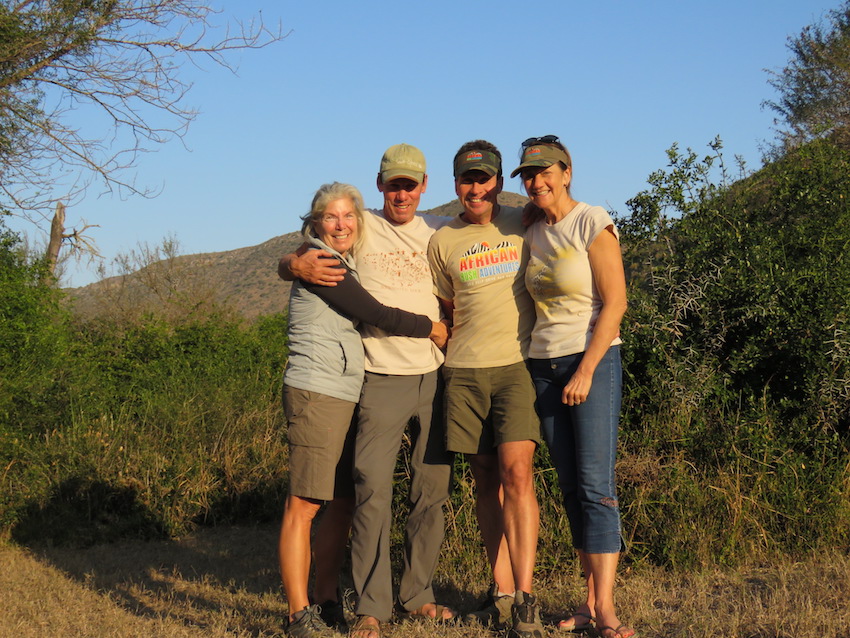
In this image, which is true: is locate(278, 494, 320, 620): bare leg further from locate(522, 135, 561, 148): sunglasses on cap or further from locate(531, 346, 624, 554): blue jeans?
locate(522, 135, 561, 148): sunglasses on cap

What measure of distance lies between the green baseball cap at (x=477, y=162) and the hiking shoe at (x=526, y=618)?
2.06m

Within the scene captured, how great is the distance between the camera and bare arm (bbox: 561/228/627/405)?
3967 millimetres

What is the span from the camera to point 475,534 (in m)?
5.54

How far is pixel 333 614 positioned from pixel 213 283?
26961mm

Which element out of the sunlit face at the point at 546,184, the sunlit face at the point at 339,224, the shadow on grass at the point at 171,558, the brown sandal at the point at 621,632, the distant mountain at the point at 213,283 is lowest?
the shadow on grass at the point at 171,558

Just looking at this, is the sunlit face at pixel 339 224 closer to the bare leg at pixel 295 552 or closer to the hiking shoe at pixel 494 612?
the bare leg at pixel 295 552

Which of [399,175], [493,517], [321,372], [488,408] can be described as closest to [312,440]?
[321,372]

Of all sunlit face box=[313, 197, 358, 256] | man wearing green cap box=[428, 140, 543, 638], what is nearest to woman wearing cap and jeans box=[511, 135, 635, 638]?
man wearing green cap box=[428, 140, 543, 638]

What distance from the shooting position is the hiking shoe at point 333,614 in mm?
4621

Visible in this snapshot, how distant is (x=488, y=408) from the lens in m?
4.38

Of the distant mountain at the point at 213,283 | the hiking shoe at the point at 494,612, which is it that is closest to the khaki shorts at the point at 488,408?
the hiking shoe at the point at 494,612

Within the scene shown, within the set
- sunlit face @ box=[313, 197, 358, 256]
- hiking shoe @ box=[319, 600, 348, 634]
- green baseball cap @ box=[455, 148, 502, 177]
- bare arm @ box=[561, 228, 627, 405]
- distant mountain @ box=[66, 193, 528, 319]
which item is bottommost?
hiking shoe @ box=[319, 600, 348, 634]

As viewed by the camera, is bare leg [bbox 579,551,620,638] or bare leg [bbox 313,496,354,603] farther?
bare leg [bbox 313,496,354,603]

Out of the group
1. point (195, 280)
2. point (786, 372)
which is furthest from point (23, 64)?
point (195, 280)
